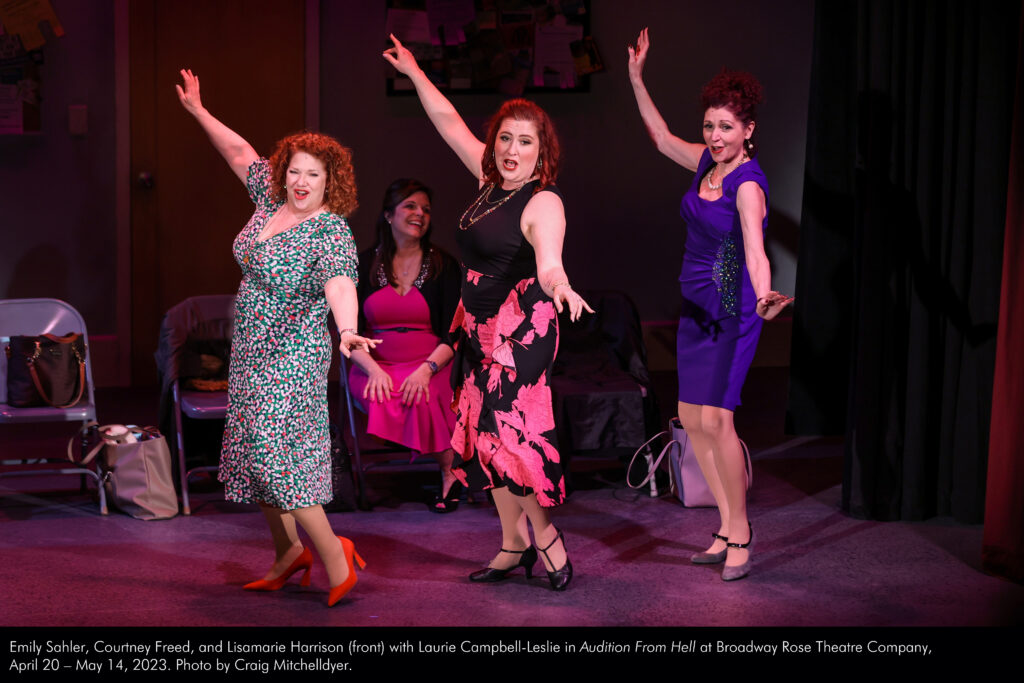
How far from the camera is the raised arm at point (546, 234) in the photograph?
10.2ft

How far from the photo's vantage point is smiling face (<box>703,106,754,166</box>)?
363cm

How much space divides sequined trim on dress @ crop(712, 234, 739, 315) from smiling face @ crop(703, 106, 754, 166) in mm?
259

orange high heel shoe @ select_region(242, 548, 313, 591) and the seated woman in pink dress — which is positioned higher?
the seated woman in pink dress

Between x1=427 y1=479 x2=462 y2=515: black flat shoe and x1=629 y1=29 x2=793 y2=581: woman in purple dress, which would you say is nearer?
x1=629 y1=29 x2=793 y2=581: woman in purple dress

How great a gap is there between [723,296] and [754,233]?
27 cm

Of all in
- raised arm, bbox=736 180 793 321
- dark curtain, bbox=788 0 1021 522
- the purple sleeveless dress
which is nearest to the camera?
raised arm, bbox=736 180 793 321

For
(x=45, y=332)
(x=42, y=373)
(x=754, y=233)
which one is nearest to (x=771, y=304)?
(x=754, y=233)

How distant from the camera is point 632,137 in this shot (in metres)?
7.30

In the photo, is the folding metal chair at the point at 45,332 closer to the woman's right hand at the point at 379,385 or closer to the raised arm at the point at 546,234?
the woman's right hand at the point at 379,385

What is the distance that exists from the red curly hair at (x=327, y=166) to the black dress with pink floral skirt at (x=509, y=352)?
0.36 meters

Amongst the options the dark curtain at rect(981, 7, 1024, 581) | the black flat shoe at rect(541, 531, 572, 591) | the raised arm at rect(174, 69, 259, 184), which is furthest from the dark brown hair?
the dark curtain at rect(981, 7, 1024, 581)

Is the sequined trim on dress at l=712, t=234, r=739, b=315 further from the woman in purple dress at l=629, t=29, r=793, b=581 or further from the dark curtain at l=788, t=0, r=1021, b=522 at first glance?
the dark curtain at l=788, t=0, r=1021, b=522

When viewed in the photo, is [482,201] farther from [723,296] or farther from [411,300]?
[411,300]
